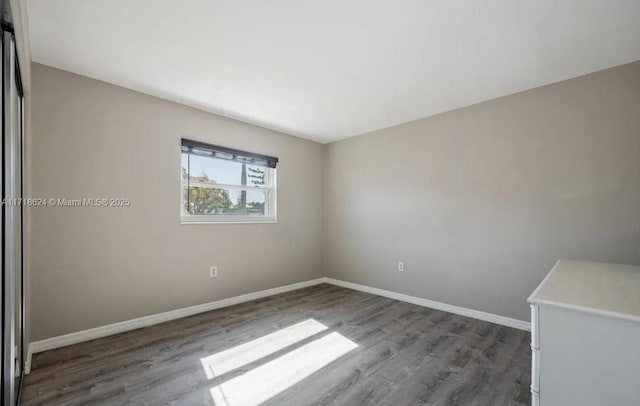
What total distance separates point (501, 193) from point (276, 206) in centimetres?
274

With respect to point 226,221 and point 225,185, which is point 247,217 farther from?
point 225,185

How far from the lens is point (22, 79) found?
1893 millimetres

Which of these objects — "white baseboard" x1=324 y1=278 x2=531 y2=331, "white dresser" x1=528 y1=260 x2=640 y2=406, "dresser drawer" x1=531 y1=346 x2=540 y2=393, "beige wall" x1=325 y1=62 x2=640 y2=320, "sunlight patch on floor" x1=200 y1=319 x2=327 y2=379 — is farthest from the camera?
"white baseboard" x1=324 y1=278 x2=531 y2=331

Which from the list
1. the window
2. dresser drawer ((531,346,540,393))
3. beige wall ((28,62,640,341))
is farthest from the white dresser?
the window

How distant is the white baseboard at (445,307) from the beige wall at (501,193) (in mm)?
64

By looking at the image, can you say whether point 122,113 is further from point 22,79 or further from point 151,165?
point 22,79

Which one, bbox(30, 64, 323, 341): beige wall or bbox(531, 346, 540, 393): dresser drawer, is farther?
bbox(30, 64, 323, 341): beige wall

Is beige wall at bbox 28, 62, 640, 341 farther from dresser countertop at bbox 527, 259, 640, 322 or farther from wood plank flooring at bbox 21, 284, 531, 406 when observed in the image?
dresser countertop at bbox 527, 259, 640, 322

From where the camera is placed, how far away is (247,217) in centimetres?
372

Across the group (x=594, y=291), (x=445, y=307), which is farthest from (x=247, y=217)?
(x=594, y=291)

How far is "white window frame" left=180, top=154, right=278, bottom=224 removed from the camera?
10.3 feet

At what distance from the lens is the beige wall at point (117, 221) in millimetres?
2299

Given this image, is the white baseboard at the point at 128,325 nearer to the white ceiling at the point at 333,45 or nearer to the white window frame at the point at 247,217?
the white window frame at the point at 247,217

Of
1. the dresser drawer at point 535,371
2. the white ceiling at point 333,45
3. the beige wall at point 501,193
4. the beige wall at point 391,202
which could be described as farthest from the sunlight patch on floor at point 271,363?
the white ceiling at point 333,45
